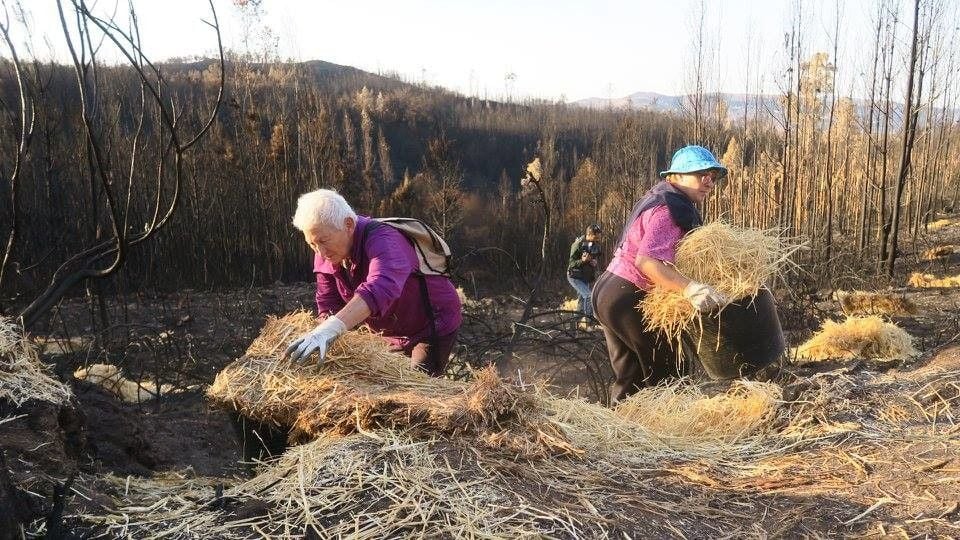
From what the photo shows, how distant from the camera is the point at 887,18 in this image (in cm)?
1021

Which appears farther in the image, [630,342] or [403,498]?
[630,342]

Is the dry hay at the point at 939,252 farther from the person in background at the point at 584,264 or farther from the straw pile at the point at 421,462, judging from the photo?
the straw pile at the point at 421,462

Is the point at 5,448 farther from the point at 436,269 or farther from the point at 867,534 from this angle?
the point at 867,534

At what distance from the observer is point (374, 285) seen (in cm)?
277

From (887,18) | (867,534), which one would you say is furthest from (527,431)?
(887,18)

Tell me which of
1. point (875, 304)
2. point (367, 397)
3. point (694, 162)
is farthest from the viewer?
point (875, 304)

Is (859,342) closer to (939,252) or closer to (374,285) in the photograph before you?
(374,285)

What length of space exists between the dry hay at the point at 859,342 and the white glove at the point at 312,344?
4685 millimetres

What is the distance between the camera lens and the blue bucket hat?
11.0 ft

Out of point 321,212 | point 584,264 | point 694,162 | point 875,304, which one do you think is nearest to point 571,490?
point 321,212

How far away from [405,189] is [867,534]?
13265 mm

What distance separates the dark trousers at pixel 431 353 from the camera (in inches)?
124

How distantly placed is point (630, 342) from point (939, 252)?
32.3ft

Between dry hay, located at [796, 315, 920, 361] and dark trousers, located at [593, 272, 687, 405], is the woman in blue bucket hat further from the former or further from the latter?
dry hay, located at [796, 315, 920, 361]
